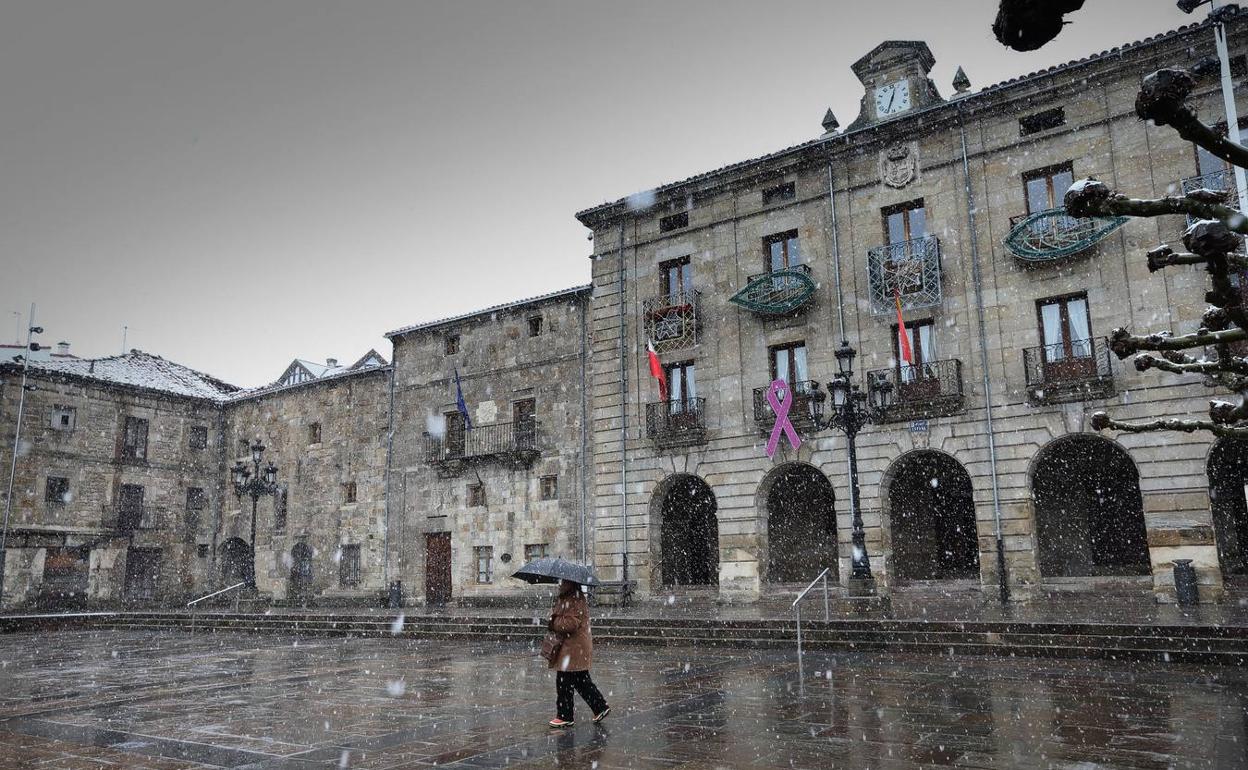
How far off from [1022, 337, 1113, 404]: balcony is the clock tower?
7.15 m

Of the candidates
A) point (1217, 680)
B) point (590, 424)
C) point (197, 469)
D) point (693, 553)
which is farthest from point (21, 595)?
point (1217, 680)

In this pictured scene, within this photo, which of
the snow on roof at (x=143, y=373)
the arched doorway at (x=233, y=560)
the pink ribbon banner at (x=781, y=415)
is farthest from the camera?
the arched doorway at (x=233, y=560)

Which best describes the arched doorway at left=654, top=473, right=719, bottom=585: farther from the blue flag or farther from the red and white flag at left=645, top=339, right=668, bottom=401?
the blue flag

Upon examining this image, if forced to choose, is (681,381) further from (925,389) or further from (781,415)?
(925,389)

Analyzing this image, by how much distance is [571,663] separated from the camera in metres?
7.92

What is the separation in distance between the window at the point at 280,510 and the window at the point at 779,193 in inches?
860

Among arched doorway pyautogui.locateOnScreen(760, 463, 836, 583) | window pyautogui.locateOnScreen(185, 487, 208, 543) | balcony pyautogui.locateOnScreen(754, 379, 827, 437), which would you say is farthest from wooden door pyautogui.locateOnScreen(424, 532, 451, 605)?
window pyautogui.locateOnScreen(185, 487, 208, 543)

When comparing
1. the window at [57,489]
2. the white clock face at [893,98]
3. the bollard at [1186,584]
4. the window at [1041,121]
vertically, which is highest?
the white clock face at [893,98]

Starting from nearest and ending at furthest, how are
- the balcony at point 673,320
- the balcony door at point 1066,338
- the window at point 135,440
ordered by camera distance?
1. the balcony door at point 1066,338
2. the balcony at point 673,320
3. the window at point 135,440

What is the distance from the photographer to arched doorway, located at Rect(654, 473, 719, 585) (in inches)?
982

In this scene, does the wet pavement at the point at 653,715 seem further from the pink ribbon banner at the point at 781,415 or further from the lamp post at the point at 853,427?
the pink ribbon banner at the point at 781,415

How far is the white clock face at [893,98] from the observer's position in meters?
22.2

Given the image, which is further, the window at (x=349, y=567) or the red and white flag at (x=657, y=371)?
the window at (x=349, y=567)

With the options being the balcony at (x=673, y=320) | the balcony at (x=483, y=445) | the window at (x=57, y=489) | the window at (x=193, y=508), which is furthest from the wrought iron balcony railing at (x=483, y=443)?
the window at (x=57, y=489)
